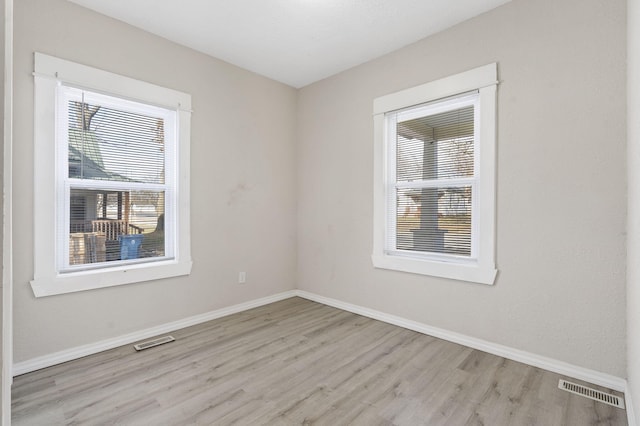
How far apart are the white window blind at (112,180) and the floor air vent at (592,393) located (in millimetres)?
3360

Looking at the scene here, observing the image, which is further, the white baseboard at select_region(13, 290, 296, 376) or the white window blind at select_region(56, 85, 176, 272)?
the white window blind at select_region(56, 85, 176, 272)

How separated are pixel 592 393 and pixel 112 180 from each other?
153 inches

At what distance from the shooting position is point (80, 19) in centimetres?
252

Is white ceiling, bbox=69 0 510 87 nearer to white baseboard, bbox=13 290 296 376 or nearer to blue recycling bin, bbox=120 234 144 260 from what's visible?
blue recycling bin, bbox=120 234 144 260

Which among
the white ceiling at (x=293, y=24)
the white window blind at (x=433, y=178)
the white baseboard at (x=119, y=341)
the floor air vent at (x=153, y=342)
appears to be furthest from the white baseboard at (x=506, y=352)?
the white ceiling at (x=293, y=24)

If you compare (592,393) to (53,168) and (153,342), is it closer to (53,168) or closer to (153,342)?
(153,342)

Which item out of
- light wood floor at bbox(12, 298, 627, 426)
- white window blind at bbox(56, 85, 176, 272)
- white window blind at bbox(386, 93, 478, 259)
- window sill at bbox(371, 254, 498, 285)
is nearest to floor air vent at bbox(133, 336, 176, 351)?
light wood floor at bbox(12, 298, 627, 426)

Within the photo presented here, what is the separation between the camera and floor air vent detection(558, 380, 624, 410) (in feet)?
6.32

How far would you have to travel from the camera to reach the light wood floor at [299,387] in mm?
1808

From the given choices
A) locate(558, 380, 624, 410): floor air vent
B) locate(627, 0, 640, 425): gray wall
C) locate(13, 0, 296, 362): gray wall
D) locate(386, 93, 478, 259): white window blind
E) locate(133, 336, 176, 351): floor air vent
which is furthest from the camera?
locate(386, 93, 478, 259): white window blind

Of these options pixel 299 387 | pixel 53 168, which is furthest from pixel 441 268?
pixel 53 168

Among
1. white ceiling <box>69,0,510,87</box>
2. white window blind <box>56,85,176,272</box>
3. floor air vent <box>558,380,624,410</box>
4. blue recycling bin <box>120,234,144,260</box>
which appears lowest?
floor air vent <box>558,380,624,410</box>

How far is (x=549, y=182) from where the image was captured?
2.32 meters

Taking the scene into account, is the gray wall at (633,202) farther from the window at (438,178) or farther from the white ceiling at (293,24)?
the white ceiling at (293,24)
